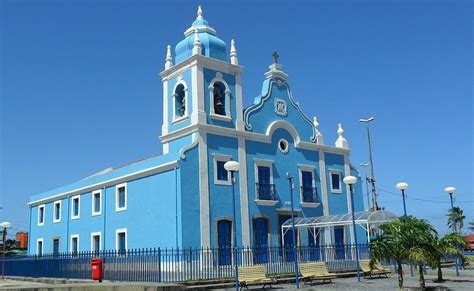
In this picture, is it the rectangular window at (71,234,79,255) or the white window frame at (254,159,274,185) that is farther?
the rectangular window at (71,234,79,255)

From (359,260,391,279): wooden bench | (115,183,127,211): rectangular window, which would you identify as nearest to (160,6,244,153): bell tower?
→ (115,183,127,211): rectangular window

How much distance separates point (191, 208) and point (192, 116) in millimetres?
4572

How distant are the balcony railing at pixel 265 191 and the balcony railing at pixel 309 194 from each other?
90.1 inches

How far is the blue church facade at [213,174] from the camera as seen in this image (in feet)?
77.2

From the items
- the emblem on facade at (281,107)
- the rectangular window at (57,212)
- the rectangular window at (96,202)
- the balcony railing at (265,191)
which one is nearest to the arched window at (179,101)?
the emblem on facade at (281,107)

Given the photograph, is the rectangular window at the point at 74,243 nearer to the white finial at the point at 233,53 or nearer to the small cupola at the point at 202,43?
the small cupola at the point at 202,43

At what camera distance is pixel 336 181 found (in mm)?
30609

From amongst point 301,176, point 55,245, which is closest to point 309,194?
point 301,176

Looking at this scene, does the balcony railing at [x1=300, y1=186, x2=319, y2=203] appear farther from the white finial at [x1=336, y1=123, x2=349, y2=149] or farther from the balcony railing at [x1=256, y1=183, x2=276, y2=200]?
the white finial at [x1=336, y1=123, x2=349, y2=149]

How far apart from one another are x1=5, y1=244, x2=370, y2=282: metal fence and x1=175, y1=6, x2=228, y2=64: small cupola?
33.8 ft

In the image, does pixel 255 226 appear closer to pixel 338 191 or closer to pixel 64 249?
pixel 338 191

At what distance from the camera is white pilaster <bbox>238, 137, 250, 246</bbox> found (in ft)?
81.8

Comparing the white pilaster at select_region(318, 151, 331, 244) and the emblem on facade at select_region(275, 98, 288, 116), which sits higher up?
the emblem on facade at select_region(275, 98, 288, 116)

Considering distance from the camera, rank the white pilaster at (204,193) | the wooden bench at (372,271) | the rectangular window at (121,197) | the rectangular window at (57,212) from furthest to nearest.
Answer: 1. the rectangular window at (57,212)
2. the rectangular window at (121,197)
3. the white pilaster at (204,193)
4. the wooden bench at (372,271)
